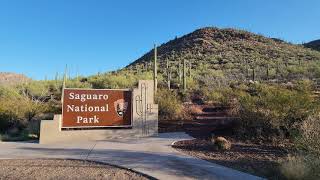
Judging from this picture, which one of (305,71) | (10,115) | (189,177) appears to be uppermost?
(305,71)

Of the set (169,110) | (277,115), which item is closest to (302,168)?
(277,115)

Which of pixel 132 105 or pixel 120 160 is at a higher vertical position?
pixel 132 105

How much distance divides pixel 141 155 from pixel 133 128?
5160mm

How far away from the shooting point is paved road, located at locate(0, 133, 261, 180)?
11.2 metres

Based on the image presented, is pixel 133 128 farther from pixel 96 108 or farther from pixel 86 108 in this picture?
pixel 86 108

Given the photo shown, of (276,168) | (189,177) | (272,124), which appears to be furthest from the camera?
(272,124)

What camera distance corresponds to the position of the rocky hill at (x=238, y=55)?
156 feet

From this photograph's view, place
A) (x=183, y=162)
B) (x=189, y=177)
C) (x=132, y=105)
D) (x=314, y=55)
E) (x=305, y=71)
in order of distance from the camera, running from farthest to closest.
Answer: (x=314, y=55)
(x=305, y=71)
(x=132, y=105)
(x=183, y=162)
(x=189, y=177)

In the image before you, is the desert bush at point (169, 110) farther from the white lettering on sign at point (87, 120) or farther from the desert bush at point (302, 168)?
the desert bush at point (302, 168)

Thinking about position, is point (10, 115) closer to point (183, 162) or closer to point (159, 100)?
point (159, 100)

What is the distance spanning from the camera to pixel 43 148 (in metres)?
15.6

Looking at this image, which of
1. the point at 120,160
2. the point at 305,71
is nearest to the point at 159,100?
the point at 120,160

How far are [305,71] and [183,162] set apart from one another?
1400 inches

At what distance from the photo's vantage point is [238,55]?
61.2m
